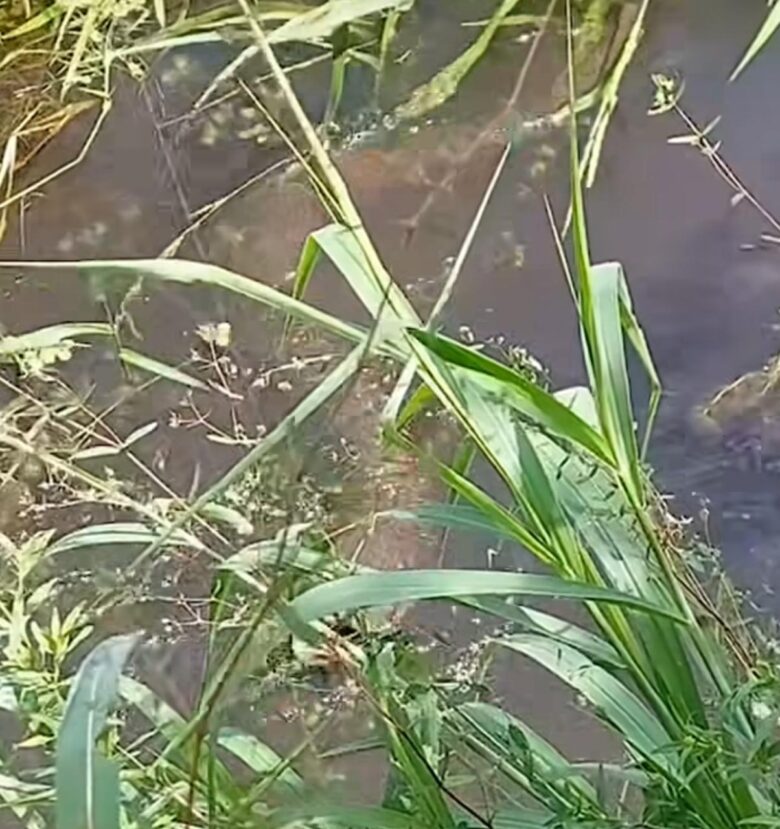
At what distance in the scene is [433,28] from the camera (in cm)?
100

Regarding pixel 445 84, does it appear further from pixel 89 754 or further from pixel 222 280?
pixel 89 754

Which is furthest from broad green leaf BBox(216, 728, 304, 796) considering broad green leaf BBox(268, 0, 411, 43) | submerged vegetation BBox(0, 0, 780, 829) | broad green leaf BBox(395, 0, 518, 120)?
broad green leaf BBox(395, 0, 518, 120)

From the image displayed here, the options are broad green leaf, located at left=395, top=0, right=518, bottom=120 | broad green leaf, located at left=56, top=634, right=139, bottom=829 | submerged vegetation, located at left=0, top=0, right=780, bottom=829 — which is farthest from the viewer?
broad green leaf, located at left=395, top=0, right=518, bottom=120

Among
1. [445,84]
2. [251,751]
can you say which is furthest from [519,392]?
[445,84]

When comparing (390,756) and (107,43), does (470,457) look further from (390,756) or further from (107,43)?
(107,43)

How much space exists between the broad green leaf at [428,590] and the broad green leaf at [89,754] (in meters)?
0.07

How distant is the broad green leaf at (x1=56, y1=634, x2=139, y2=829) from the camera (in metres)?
0.39

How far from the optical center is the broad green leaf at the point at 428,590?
0.47 metres

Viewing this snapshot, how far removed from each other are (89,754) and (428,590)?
14 centimetres

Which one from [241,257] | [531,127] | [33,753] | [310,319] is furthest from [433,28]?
[33,753]

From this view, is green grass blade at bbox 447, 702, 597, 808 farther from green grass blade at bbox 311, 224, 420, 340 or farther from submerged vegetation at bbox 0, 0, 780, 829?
green grass blade at bbox 311, 224, 420, 340

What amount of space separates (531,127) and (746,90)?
0.32m

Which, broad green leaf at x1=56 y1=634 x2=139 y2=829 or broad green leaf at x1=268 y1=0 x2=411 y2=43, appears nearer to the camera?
broad green leaf at x1=56 y1=634 x2=139 y2=829

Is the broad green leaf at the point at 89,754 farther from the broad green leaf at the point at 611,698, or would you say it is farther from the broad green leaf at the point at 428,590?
the broad green leaf at the point at 611,698
